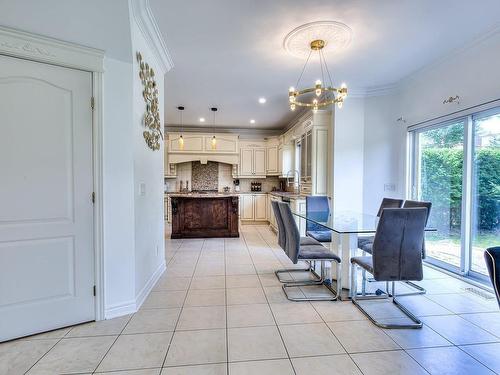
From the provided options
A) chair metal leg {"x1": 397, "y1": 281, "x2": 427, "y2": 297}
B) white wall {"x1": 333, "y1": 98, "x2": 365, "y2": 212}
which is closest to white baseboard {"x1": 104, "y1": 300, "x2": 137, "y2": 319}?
chair metal leg {"x1": 397, "y1": 281, "x2": 427, "y2": 297}

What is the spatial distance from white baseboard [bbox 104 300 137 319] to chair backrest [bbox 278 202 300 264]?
1517mm

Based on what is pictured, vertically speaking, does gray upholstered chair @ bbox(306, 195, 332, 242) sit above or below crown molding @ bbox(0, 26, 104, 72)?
below

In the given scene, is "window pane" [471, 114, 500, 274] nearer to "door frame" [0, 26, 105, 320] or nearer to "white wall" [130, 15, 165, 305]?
"white wall" [130, 15, 165, 305]

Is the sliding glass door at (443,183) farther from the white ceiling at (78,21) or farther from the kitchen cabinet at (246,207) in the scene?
the kitchen cabinet at (246,207)

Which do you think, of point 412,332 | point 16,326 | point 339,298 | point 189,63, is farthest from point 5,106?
point 412,332

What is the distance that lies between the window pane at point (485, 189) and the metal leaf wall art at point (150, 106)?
3.70 metres

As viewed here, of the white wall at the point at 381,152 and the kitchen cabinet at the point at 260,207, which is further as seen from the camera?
the kitchen cabinet at the point at 260,207

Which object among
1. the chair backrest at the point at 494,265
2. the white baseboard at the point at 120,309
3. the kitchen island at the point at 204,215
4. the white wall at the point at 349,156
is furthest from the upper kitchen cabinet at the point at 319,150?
the chair backrest at the point at 494,265

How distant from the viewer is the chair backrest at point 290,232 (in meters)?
2.52

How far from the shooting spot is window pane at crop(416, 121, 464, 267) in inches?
129

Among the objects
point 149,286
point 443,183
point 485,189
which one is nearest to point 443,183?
point 443,183

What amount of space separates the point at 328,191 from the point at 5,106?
424cm

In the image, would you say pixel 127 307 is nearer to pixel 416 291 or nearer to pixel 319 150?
pixel 416 291

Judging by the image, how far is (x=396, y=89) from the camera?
13.4ft
